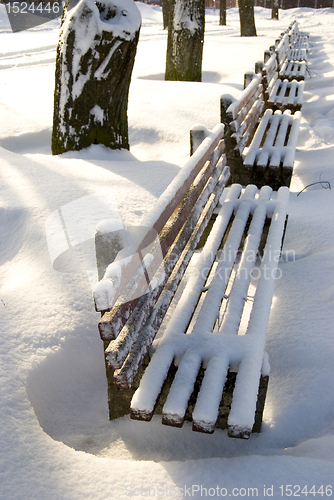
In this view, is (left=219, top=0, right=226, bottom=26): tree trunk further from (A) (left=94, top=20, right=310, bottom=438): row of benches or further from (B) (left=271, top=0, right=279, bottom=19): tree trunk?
(A) (left=94, top=20, right=310, bottom=438): row of benches

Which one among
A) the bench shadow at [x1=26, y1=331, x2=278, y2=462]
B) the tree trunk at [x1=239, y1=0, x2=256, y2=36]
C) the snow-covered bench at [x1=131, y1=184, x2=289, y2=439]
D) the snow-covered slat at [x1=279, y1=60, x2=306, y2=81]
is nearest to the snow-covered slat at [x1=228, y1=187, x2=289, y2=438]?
the snow-covered bench at [x1=131, y1=184, x2=289, y2=439]

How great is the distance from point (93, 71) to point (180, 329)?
311 centimetres

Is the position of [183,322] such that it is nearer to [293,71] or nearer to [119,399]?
[119,399]

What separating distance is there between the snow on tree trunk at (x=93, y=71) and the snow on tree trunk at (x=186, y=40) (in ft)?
11.3

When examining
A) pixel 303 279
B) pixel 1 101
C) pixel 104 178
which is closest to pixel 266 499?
pixel 303 279

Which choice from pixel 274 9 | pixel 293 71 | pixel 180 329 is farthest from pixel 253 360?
pixel 274 9

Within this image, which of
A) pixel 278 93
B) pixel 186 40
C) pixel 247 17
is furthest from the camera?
pixel 247 17

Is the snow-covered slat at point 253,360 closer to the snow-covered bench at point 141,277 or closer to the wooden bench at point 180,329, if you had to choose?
the wooden bench at point 180,329

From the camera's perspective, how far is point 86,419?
186cm

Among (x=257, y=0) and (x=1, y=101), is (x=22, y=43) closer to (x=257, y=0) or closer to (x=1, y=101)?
(x=1, y=101)

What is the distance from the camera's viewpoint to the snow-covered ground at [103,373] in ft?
4.60

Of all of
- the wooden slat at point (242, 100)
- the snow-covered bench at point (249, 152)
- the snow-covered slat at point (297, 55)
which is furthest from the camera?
the snow-covered slat at point (297, 55)

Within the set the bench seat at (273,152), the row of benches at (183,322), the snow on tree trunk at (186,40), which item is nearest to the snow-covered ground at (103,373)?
the row of benches at (183,322)

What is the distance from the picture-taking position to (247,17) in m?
15.6
